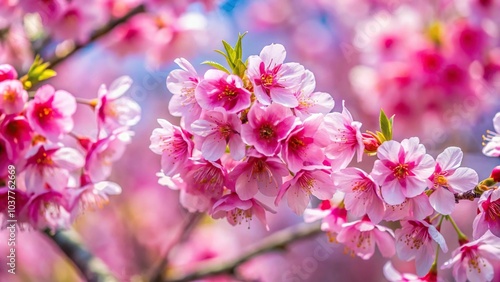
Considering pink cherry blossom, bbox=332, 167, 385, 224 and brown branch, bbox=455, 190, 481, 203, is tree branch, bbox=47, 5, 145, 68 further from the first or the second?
brown branch, bbox=455, 190, 481, 203

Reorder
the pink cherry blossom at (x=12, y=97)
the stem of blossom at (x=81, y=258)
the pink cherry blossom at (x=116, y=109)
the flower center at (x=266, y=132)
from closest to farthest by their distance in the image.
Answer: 1. the flower center at (x=266, y=132)
2. the pink cherry blossom at (x=12, y=97)
3. the pink cherry blossom at (x=116, y=109)
4. the stem of blossom at (x=81, y=258)

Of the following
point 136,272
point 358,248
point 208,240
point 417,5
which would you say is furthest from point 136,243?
point 358,248

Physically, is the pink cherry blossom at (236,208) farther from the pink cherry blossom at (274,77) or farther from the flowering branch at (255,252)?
the flowering branch at (255,252)

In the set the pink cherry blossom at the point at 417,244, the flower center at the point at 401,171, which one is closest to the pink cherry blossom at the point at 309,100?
the flower center at the point at 401,171

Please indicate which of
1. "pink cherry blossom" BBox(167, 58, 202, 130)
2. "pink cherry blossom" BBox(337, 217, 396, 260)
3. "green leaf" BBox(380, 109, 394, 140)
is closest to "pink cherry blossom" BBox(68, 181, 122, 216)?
"pink cherry blossom" BBox(167, 58, 202, 130)

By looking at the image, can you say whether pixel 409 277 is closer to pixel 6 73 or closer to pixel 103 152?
pixel 103 152

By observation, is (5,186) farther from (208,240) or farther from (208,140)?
(208,240)

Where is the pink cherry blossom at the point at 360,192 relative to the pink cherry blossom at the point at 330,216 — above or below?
above
